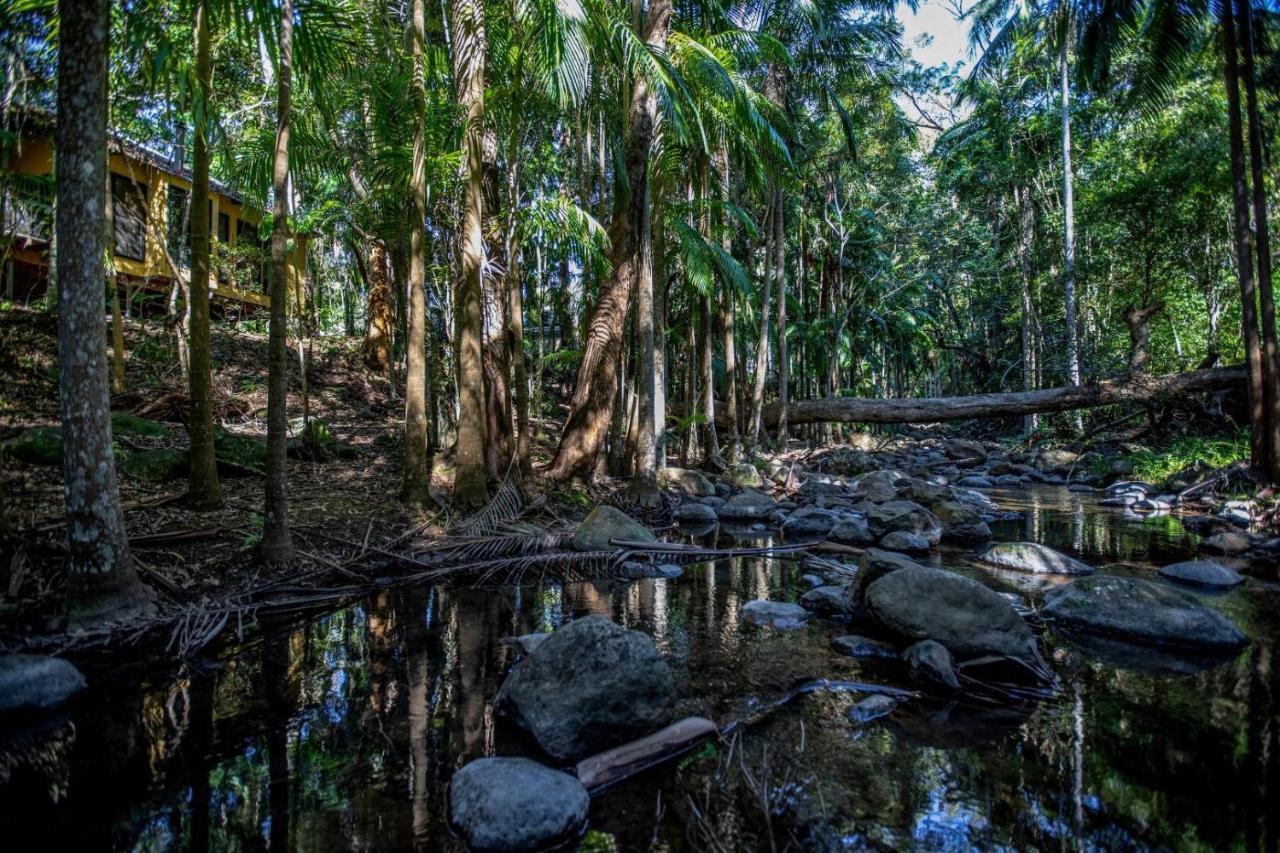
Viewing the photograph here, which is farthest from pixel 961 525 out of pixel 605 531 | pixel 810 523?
pixel 605 531

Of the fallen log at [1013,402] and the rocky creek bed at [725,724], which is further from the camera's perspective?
the fallen log at [1013,402]

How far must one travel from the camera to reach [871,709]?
3650 millimetres

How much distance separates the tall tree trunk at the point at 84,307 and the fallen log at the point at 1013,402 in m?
18.1

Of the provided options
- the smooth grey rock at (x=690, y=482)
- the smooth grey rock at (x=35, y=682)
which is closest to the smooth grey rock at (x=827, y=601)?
the smooth grey rock at (x=35, y=682)

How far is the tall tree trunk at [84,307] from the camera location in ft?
14.2

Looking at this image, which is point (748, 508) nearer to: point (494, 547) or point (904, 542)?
point (904, 542)

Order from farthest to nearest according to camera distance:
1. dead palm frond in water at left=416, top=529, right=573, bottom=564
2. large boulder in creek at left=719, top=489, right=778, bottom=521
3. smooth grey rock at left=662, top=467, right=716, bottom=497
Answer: smooth grey rock at left=662, top=467, right=716, bottom=497
large boulder in creek at left=719, top=489, right=778, bottom=521
dead palm frond in water at left=416, top=529, right=573, bottom=564

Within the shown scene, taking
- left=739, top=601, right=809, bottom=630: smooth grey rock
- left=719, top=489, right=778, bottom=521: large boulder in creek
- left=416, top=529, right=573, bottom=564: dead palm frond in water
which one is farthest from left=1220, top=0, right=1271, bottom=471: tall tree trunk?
left=416, top=529, right=573, bottom=564: dead palm frond in water

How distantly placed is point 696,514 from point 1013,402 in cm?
1211

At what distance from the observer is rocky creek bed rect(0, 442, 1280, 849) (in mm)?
2631

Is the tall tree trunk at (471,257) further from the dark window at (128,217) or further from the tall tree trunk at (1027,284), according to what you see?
the tall tree trunk at (1027,284)

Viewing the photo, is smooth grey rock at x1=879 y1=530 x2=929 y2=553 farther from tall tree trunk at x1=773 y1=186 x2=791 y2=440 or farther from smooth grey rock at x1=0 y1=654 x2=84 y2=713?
tall tree trunk at x1=773 y1=186 x2=791 y2=440

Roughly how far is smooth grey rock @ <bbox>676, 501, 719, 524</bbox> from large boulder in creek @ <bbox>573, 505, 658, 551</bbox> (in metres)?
2.57

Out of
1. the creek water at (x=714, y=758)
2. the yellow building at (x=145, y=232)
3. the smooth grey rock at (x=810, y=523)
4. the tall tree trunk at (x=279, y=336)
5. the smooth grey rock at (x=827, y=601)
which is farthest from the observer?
the yellow building at (x=145, y=232)
